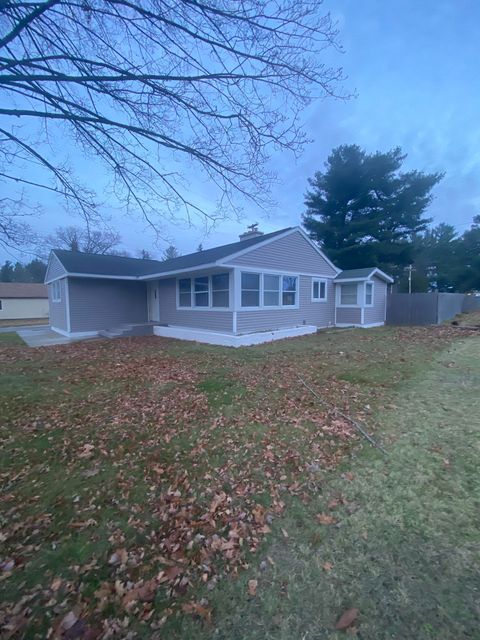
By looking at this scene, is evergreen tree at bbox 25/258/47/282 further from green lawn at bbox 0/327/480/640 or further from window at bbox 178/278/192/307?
green lawn at bbox 0/327/480/640

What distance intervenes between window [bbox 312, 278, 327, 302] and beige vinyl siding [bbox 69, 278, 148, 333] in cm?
890

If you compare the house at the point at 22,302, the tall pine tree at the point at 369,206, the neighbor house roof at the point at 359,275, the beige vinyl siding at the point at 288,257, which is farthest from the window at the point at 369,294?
the house at the point at 22,302

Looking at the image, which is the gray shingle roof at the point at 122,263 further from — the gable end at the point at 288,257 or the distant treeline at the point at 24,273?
the distant treeline at the point at 24,273

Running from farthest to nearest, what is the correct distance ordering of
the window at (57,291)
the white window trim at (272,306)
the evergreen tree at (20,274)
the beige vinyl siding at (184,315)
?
1. the evergreen tree at (20,274)
2. the window at (57,291)
3. the beige vinyl siding at (184,315)
4. the white window trim at (272,306)

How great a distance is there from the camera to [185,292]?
13.5 m

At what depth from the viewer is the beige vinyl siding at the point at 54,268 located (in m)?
13.9

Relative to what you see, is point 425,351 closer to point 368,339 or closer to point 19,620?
point 368,339

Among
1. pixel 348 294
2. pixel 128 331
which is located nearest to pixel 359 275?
pixel 348 294

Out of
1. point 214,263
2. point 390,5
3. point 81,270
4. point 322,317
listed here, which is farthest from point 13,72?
point 322,317

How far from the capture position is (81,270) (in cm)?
1310

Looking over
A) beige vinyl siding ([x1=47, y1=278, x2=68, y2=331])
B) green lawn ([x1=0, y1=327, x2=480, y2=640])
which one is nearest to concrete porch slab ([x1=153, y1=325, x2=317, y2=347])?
beige vinyl siding ([x1=47, y1=278, x2=68, y2=331])

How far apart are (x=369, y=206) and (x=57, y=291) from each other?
25.0 m

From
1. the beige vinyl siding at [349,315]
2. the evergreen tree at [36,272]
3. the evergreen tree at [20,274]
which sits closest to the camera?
the beige vinyl siding at [349,315]

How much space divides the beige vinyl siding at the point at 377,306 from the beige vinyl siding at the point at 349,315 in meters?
0.36
